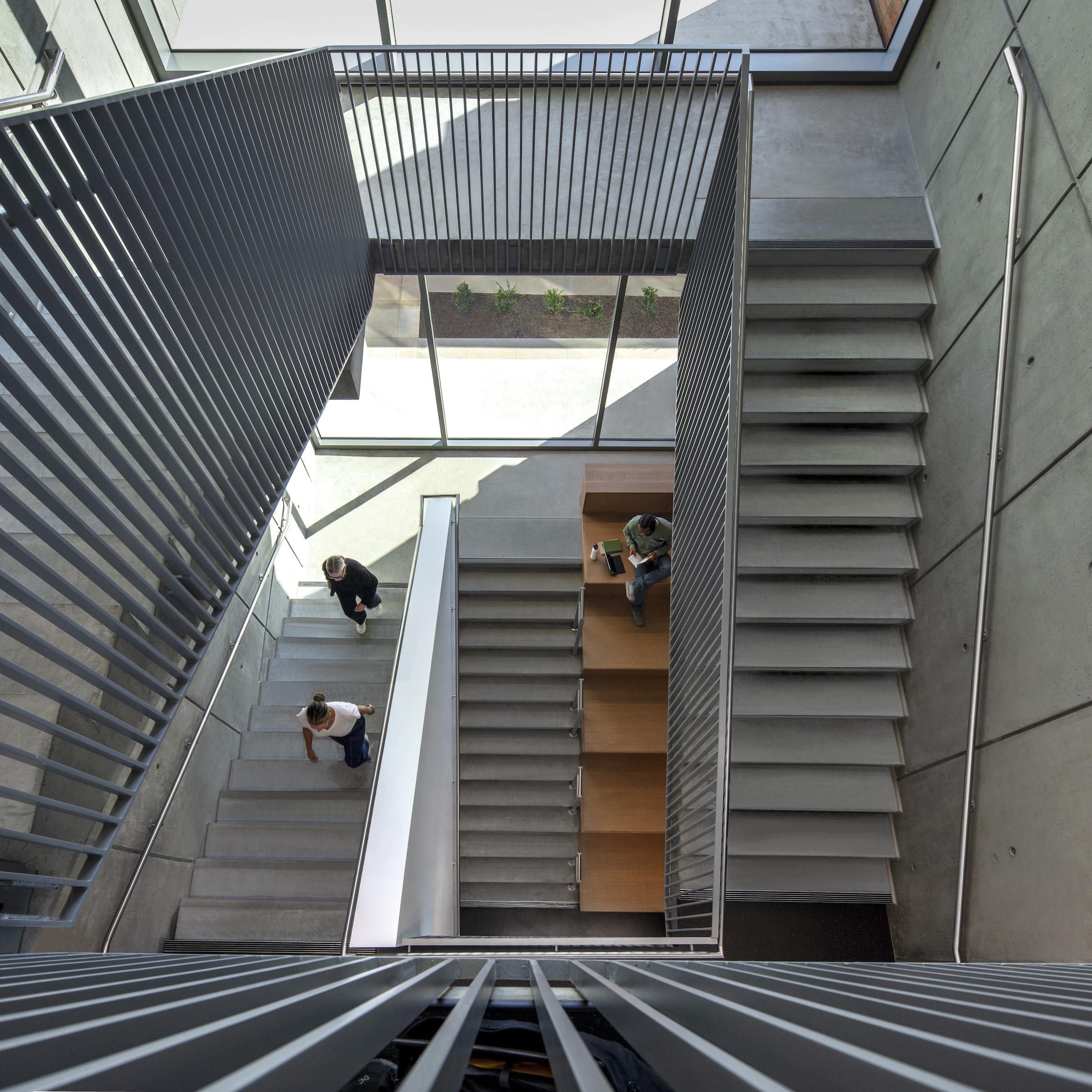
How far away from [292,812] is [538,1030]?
484 cm

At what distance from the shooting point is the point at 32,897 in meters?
2.69

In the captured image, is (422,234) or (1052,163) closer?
(1052,163)

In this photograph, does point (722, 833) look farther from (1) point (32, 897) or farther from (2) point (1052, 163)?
(2) point (1052, 163)

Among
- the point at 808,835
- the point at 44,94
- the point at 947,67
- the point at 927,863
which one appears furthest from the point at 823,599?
the point at 44,94

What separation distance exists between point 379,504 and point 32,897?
6.35 metres

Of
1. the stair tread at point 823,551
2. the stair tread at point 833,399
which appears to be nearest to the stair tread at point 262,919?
the stair tread at point 823,551

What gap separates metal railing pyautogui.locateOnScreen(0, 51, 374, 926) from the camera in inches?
91.6

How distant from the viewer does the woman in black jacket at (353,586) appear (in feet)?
19.4

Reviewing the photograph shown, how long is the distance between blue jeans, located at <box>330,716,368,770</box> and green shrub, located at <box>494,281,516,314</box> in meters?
4.05

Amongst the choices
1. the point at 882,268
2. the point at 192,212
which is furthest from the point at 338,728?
the point at 882,268

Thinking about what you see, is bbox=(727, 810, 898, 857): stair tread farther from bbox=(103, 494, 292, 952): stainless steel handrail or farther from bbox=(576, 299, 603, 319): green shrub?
bbox=(576, 299, 603, 319): green shrub

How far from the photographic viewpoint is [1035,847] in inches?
146

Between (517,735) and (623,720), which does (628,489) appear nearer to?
(623,720)

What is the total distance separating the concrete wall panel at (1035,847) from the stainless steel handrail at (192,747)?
483 centimetres
